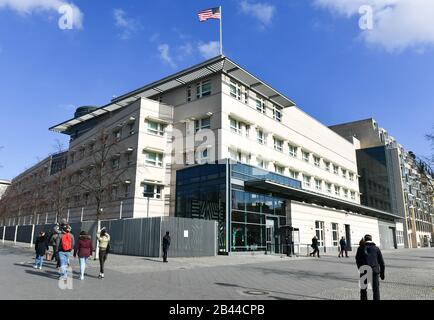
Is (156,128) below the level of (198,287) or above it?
above

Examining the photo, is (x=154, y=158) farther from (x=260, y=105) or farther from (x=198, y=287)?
(x=198, y=287)

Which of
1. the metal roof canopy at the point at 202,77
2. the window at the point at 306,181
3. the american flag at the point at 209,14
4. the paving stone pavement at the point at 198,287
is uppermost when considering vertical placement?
the american flag at the point at 209,14

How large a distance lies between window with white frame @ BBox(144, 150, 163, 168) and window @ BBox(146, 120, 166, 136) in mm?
2264

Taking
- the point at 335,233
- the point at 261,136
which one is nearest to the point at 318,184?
the point at 335,233

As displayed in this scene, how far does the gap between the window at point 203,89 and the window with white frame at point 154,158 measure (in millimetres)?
7631

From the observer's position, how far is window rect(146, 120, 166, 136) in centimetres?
3846

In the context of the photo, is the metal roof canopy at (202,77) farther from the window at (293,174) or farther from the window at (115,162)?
the window at (293,174)

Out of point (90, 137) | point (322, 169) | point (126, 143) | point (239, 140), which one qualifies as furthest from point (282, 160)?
point (90, 137)

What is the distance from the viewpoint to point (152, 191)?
36.8 metres

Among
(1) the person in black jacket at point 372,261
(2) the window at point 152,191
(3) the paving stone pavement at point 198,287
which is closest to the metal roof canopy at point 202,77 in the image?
(2) the window at point 152,191

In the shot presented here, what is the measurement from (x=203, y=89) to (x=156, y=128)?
681 cm

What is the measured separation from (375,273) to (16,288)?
32.6 ft

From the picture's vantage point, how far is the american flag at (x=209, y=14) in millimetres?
31562
